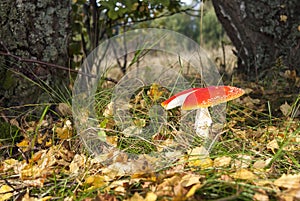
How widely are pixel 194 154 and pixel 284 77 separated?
1.25 metres

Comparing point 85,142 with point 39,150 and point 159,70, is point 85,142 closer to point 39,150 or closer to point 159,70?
point 39,150

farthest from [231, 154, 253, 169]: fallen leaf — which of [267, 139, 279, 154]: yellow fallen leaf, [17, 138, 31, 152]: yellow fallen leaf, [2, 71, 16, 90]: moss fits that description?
[2, 71, 16, 90]: moss

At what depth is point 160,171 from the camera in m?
1.22

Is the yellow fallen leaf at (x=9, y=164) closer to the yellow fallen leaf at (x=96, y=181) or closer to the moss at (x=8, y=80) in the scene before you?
the yellow fallen leaf at (x=96, y=181)

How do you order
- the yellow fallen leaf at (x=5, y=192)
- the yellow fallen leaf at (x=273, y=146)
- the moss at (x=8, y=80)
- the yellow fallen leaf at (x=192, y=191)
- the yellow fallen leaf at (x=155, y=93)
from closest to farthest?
the yellow fallen leaf at (x=192, y=191) < the yellow fallen leaf at (x=5, y=192) < the yellow fallen leaf at (x=273, y=146) < the yellow fallen leaf at (x=155, y=93) < the moss at (x=8, y=80)

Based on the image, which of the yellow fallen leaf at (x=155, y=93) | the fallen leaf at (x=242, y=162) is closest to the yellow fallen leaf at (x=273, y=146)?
the fallen leaf at (x=242, y=162)

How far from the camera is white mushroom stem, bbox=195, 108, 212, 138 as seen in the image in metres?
1.41

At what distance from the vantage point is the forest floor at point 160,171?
1.05m

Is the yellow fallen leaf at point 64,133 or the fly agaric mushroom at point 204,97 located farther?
the yellow fallen leaf at point 64,133

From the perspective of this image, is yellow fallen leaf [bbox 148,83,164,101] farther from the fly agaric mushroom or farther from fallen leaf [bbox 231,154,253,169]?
fallen leaf [bbox 231,154,253,169]

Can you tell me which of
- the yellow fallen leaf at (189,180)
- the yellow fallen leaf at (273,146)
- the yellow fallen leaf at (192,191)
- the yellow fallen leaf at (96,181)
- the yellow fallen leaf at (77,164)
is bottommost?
the yellow fallen leaf at (77,164)

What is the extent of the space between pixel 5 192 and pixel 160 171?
46 centimetres

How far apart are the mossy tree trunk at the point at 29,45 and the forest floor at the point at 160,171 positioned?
0.21m

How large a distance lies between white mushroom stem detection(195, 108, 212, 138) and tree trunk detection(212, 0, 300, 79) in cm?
103
